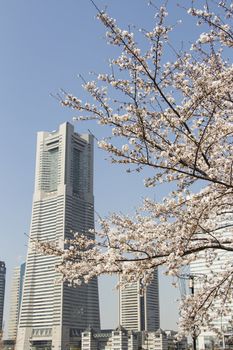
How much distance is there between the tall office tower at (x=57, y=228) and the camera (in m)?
158

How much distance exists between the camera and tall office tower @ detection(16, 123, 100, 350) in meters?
158

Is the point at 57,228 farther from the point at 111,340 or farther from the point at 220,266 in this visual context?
the point at 220,266

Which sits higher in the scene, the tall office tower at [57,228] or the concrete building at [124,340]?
the tall office tower at [57,228]

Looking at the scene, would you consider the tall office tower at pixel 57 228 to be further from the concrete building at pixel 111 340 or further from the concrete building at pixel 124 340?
the concrete building at pixel 124 340

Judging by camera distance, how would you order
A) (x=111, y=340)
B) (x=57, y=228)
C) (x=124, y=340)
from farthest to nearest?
(x=57, y=228), (x=111, y=340), (x=124, y=340)

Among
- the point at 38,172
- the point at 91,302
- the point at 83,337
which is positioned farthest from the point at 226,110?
the point at 38,172

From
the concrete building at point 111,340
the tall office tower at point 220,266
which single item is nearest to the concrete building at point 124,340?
the concrete building at point 111,340

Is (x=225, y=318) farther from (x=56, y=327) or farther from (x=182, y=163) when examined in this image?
(x=56, y=327)

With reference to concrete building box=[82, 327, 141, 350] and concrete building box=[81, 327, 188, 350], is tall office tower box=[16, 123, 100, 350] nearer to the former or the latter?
concrete building box=[82, 327, 141, 350]

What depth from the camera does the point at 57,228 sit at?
6954 inches

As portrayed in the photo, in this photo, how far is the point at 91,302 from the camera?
552 feet

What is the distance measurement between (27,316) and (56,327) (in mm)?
15475

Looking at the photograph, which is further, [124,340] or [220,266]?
[124,340]

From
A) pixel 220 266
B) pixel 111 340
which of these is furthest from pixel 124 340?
pixel 220 266
